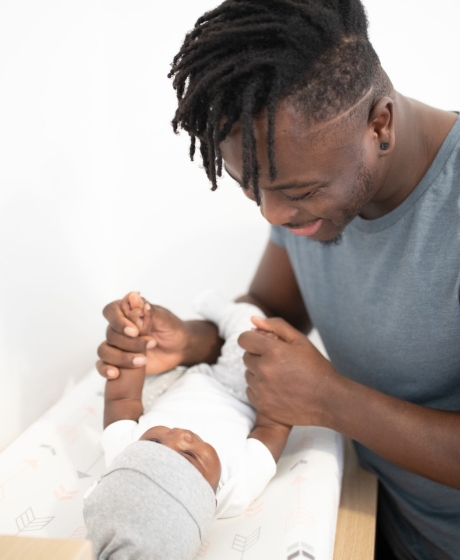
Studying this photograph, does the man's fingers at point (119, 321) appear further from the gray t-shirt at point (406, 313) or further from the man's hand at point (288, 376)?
the gray t-shirt at point (406, 313)

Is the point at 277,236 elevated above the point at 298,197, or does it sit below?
below

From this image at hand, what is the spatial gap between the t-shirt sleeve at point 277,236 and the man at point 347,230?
37 mm

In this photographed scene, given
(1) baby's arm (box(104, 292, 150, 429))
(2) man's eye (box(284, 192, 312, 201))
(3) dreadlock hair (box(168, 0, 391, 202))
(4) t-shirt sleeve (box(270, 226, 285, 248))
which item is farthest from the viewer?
(4) t-shirt sleeve (box(270, 226, 285, 248))

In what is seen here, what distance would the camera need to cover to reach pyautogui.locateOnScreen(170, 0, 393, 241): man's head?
71 centimetres

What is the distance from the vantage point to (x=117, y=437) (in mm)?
955

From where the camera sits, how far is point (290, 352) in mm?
955

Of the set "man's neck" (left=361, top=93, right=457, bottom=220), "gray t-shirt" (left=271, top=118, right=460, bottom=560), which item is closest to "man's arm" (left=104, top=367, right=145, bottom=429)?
"gray t-shirt" (left=271, top=118, right=460, bottom=560)

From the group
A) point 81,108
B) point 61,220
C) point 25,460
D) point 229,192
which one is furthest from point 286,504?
point 81,108

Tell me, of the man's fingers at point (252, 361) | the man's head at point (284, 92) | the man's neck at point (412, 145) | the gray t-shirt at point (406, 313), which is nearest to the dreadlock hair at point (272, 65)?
the man's head at point (284, 92)

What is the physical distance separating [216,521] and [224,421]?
167 millimetres

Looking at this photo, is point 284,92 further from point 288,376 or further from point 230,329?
point 230,329

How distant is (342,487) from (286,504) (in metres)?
0.21

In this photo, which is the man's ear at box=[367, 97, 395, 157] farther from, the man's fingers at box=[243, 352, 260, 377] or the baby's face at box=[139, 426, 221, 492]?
the baby's face at box=[139, 426, 221, 492]

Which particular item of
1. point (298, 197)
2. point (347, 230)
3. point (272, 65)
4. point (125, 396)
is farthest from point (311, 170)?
point (125, 396)
